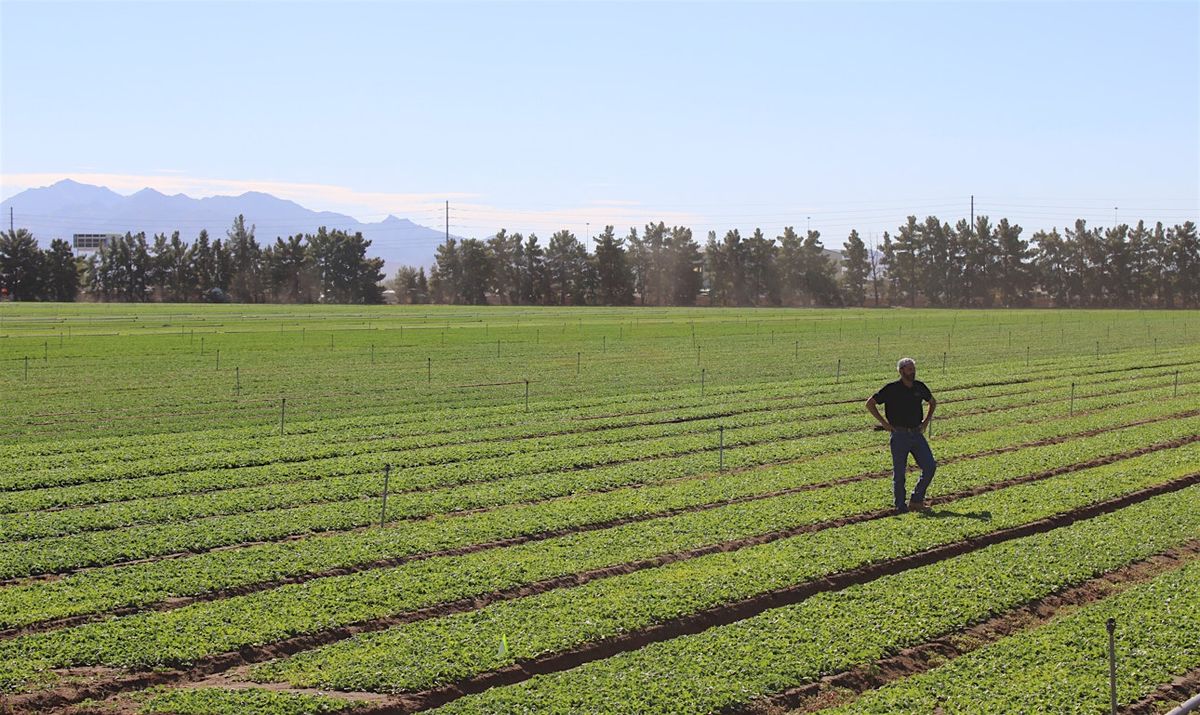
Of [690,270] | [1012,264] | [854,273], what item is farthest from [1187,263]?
[690,270]

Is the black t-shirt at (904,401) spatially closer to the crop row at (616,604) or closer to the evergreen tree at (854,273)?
the crop row at (616,604)

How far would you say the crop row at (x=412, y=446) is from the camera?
21.2 metres

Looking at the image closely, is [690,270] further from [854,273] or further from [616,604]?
[616,604]

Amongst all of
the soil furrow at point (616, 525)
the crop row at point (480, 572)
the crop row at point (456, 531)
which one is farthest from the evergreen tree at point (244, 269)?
the crop row at point (480, 572)

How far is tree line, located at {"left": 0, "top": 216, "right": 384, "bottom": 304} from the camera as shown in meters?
160

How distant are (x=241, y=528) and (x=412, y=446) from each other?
27.4ft

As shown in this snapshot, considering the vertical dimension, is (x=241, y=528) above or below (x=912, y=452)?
below

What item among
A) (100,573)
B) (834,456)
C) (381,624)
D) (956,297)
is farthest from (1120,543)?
(956,297)

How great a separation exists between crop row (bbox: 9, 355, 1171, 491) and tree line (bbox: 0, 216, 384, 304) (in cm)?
13143

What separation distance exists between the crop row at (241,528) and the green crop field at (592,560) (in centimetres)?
7

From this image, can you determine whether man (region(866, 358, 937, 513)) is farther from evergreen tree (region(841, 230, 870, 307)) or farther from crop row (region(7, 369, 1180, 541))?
evergreen tree (region(841, 230, 870, 307))

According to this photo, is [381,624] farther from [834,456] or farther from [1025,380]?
[1025,380]

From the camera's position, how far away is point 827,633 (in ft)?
37.8

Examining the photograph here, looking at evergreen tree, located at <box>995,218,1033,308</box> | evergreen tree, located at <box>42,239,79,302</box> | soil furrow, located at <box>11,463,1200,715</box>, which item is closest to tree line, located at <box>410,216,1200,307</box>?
evergreen tree, located at <box>995,218,1033,308</box>
